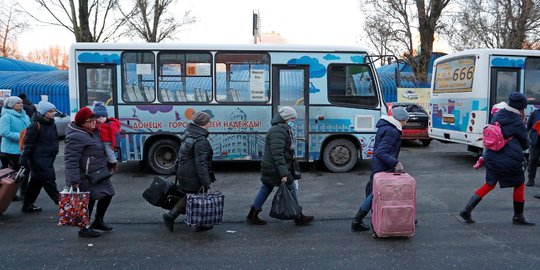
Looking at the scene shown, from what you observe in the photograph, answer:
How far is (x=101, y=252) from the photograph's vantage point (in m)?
4.71

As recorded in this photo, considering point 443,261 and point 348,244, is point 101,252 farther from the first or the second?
point 443,261

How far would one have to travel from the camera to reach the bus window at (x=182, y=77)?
891 cm

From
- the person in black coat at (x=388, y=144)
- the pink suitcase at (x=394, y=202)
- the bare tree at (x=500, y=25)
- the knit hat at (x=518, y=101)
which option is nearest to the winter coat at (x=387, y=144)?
the person in black coat at (x=388, y=144)

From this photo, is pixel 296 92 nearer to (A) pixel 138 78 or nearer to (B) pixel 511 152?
(A) pixel 138 78

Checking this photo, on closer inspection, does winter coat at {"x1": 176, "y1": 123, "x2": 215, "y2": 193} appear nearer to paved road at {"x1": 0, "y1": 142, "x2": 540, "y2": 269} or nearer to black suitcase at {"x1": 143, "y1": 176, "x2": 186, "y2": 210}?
black suitcase at {"x1": 143, "y1": 176, "x2": 186, "y2": 210}

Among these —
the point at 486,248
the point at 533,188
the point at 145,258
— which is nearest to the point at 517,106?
the point at 486,248

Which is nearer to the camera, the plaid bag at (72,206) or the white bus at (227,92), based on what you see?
the plaid bag at (72,206)

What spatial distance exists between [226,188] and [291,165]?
2.85 metres

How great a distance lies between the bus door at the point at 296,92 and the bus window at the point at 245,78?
228mm

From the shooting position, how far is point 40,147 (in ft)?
19.6

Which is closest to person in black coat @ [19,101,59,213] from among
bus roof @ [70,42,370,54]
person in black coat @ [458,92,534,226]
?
bus roof @ [70,42,370,54]

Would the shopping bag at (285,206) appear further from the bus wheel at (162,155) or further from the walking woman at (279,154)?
the bus wheel at (162,155)

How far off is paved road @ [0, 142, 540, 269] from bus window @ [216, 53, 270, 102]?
2.36 m

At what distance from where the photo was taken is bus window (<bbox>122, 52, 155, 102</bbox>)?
29.1ft
